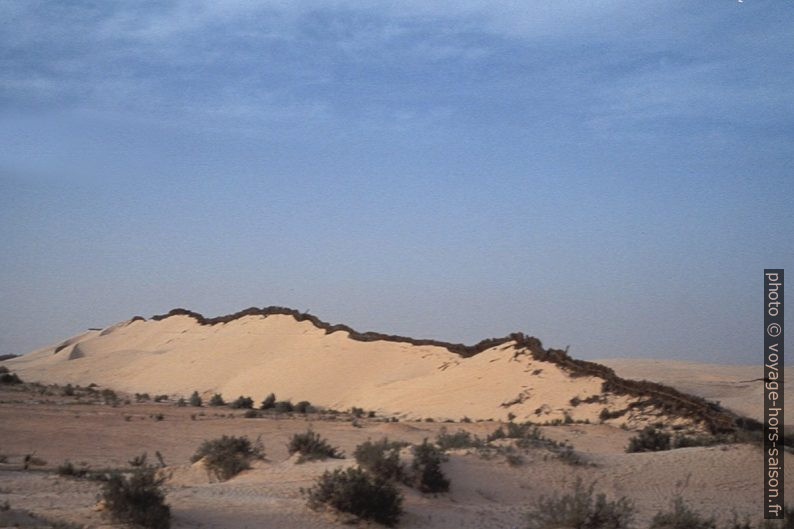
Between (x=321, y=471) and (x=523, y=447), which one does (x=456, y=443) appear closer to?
(x=523, y=447)

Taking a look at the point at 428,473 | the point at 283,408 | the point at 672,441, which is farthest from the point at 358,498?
the point at 283,408

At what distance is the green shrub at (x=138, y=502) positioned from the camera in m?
9.60

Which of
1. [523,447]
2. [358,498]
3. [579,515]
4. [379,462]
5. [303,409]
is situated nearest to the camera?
[579,515]

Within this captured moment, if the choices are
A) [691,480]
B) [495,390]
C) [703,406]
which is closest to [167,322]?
[495,390]

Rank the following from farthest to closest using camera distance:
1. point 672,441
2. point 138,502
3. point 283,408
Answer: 1. point 283,408
2. point 672,441
3. point 138,502

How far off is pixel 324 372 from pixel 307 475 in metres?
28.3

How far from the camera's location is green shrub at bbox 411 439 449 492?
1300cm

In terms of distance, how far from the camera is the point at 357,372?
40562mm

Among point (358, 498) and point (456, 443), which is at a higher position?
point (456, 443)

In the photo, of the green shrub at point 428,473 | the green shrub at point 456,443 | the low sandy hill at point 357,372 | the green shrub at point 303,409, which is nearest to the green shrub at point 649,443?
the low sandy hill at point 357,372

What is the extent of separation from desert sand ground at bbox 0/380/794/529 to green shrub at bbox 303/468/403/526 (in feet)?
0.66

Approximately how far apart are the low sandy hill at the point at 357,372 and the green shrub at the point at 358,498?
1305 centimetres

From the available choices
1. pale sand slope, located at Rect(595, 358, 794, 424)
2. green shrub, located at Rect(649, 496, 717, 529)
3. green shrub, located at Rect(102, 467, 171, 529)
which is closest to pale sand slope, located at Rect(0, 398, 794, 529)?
green shrub, located at Rect(102, 467, 171, 529)

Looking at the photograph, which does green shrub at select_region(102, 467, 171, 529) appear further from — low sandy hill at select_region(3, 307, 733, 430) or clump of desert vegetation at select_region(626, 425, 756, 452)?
low sandy hill at select_region(3, 307, 733, 430)
